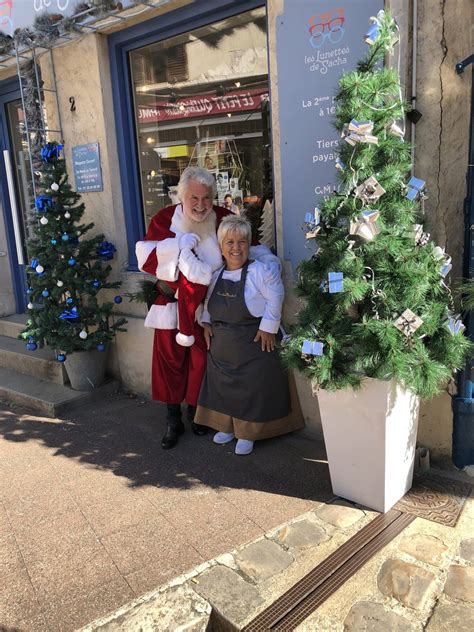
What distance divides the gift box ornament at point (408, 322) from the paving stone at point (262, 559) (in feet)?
3.94

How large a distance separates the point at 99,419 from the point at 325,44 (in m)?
3.27

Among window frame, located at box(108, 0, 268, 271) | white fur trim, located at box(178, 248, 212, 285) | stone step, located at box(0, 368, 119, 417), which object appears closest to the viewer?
white fur trim, located at box(178, 248, 212, 285)

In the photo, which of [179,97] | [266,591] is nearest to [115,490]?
[266,591]

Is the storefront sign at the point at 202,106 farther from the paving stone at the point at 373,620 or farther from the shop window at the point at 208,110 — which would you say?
the paving stone at the point at 373,620

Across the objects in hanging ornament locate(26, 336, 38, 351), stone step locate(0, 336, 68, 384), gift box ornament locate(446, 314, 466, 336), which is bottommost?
stone step locate(0, 336, 68, 384)

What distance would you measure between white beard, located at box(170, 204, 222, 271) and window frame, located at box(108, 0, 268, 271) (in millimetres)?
1213

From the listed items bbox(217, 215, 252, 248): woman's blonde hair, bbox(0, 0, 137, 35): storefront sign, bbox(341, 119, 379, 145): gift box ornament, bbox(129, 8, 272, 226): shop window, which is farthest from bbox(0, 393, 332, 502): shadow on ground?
bbox(0, 0, 137, 35): storefront sign

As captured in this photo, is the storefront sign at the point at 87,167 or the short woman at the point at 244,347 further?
the storefront sign at the point at 87,167

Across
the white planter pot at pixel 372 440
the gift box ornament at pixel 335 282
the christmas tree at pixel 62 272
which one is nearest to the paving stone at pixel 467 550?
the white planter pot at pixel 372 440

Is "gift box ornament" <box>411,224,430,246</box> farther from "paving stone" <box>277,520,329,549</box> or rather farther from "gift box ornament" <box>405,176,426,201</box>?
"paving stone" <box>277,520,329,549</box>

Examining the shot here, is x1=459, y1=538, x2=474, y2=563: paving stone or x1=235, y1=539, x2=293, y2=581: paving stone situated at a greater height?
x1=235, y1=539, x2=293, y2=581: paving stone

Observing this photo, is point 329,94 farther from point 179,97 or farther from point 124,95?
point 124,95

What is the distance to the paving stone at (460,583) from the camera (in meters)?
2.20

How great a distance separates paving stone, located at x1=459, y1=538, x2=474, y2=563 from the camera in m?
2.43
